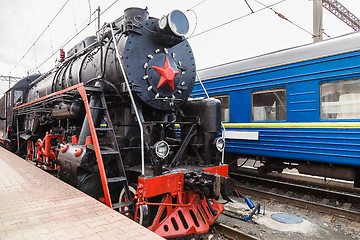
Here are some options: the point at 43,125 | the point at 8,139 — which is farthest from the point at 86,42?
the point at 8,139

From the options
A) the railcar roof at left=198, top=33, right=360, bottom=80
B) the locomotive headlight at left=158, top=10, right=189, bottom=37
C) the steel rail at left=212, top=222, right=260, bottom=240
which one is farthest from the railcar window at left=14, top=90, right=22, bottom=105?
the steel rail at left=212, top=222, right=260, bottom=240

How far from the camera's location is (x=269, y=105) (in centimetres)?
604

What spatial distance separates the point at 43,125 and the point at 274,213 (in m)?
6.50

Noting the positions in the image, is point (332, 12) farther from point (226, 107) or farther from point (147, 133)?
point (147, 133)

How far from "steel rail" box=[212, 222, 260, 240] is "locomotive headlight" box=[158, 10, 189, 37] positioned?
3.03m

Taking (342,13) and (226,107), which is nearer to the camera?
(226,107)

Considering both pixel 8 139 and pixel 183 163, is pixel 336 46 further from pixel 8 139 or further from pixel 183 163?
pixel 8 139

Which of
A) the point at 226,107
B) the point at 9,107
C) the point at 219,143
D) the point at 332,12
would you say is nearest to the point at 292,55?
the point at 226,107

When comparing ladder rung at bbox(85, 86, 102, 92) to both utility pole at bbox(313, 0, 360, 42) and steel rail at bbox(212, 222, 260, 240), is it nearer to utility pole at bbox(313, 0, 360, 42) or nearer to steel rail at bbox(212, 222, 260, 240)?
steel rail at bbox(212, 222, 260, 240)

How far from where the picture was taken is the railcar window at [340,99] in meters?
4.71

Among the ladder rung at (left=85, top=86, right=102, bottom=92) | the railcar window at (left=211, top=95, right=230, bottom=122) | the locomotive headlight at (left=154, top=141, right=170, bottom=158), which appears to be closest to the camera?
the locomotive headlight at (left=154, top=141, right=170, bottom=158)

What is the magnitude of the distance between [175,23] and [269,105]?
131 inches

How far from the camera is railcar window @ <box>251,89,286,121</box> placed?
5.83m

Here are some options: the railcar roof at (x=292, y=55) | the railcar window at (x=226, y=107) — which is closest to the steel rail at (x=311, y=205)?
the railcar window at (x=226, y=107)
